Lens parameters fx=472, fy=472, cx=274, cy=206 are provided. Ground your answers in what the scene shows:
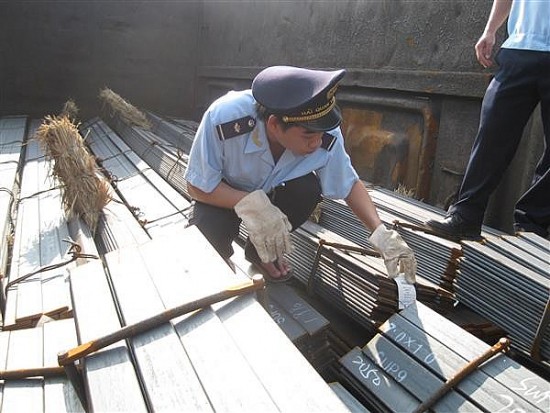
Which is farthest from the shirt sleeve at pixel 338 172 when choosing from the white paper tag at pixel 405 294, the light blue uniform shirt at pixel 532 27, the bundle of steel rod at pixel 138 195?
the bundle of steel rod at pixel 138 195

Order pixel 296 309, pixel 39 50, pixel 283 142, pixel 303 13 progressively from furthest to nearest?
pixel 39 50
pixel 303 13
pixel 296 309
pixel 283 142

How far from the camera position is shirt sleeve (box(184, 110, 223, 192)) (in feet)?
7.63

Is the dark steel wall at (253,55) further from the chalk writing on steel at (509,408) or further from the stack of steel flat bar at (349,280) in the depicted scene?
the chalk writing on steel at (509,408)

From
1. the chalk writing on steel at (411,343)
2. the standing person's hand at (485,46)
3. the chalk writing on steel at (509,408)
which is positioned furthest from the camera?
the standing person's hand at (485,46)

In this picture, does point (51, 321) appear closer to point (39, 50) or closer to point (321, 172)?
point (321, 172)

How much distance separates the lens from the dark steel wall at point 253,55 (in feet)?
12.5

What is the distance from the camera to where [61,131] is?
385 cm

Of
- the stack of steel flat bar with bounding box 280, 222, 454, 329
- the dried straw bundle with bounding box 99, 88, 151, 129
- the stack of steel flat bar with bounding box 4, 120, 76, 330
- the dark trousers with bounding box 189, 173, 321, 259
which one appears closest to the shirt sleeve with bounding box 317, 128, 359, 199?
the dark trousers with bounding box 189, 173, 321, 259

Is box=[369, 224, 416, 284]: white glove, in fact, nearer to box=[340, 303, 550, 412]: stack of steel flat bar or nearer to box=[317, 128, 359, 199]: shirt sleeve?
box=[340, 303, 550, 412]: stack of steel flat bar

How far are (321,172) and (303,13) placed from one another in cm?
393

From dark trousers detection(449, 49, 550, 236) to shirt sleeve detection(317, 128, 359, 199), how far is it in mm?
726

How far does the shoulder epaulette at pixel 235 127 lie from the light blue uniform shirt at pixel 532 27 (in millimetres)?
1496

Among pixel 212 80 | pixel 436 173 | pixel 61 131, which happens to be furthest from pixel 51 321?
pixel 212 80

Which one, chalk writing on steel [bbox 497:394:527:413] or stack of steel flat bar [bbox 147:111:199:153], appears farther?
stack of steel flat bar [bbox 147:111:199:153]
